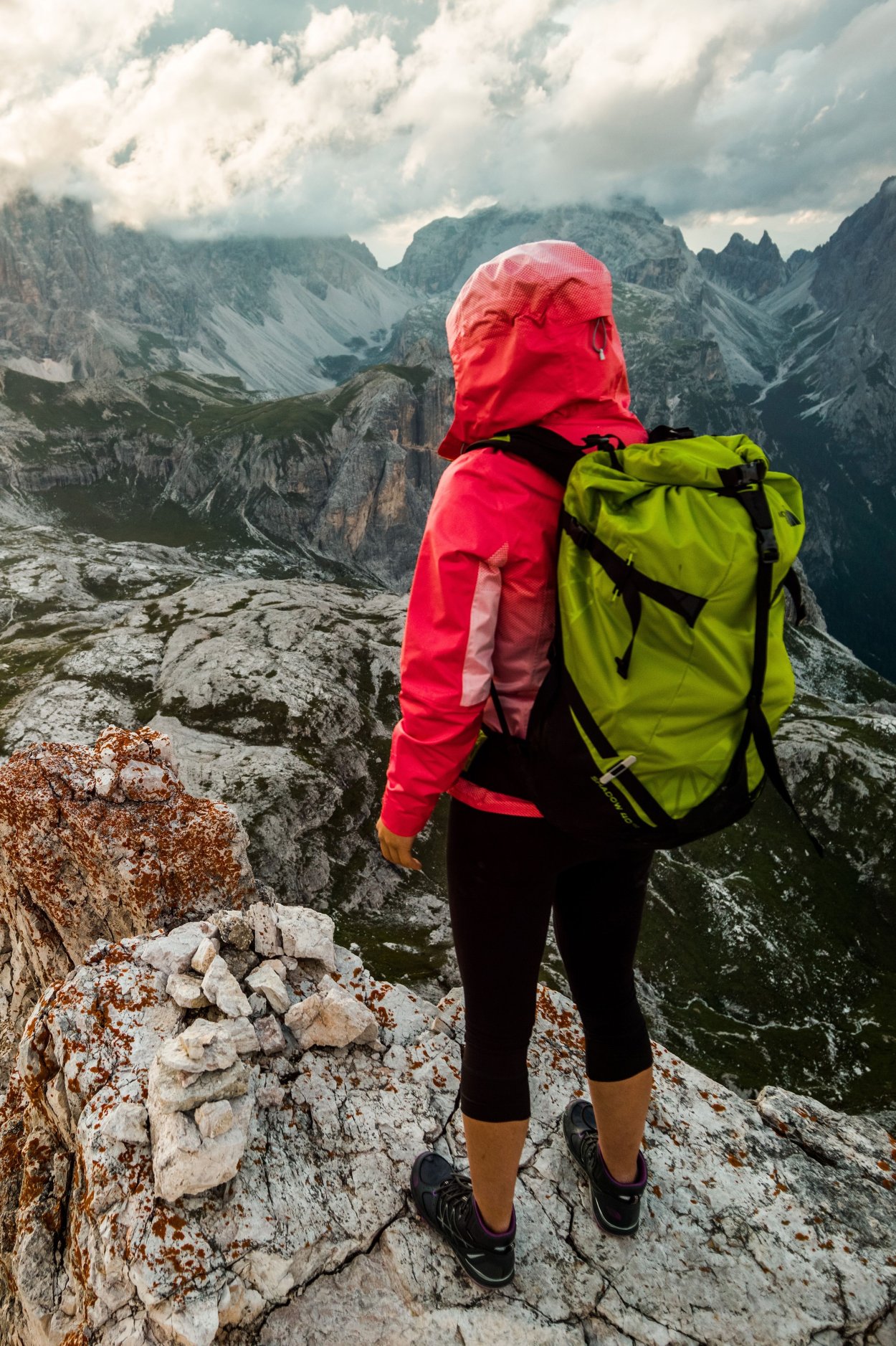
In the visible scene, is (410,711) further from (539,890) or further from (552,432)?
(552,432)

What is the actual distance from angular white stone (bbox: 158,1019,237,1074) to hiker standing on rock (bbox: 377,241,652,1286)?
2.23 meters

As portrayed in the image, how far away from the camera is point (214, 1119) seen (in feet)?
17.6

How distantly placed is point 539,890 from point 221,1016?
4.16m

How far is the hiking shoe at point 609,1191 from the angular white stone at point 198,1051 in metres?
3.29

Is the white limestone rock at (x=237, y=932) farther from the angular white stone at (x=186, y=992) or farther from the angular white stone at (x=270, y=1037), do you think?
the angular white stone at (x=270, y=1037)

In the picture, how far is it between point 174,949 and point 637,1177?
520cm

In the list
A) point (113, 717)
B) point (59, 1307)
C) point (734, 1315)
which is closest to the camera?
point (734, 1315)

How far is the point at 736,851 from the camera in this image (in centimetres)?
6788

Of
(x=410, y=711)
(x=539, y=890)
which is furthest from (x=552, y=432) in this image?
(x=539, y=890)

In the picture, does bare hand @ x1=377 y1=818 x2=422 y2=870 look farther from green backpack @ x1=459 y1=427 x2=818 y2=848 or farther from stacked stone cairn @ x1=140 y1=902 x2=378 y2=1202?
stacked stone cairn @ x1=140 y1=902 x2=378 y2=1202

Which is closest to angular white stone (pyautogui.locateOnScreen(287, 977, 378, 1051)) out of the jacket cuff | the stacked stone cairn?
the stacked stone cairn

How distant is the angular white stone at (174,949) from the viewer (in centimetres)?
717

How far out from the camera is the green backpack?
341 centimetres

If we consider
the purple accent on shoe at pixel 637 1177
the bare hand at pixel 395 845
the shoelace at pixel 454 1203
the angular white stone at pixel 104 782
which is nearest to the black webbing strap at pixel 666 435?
the bare hand at pixel 395 845
